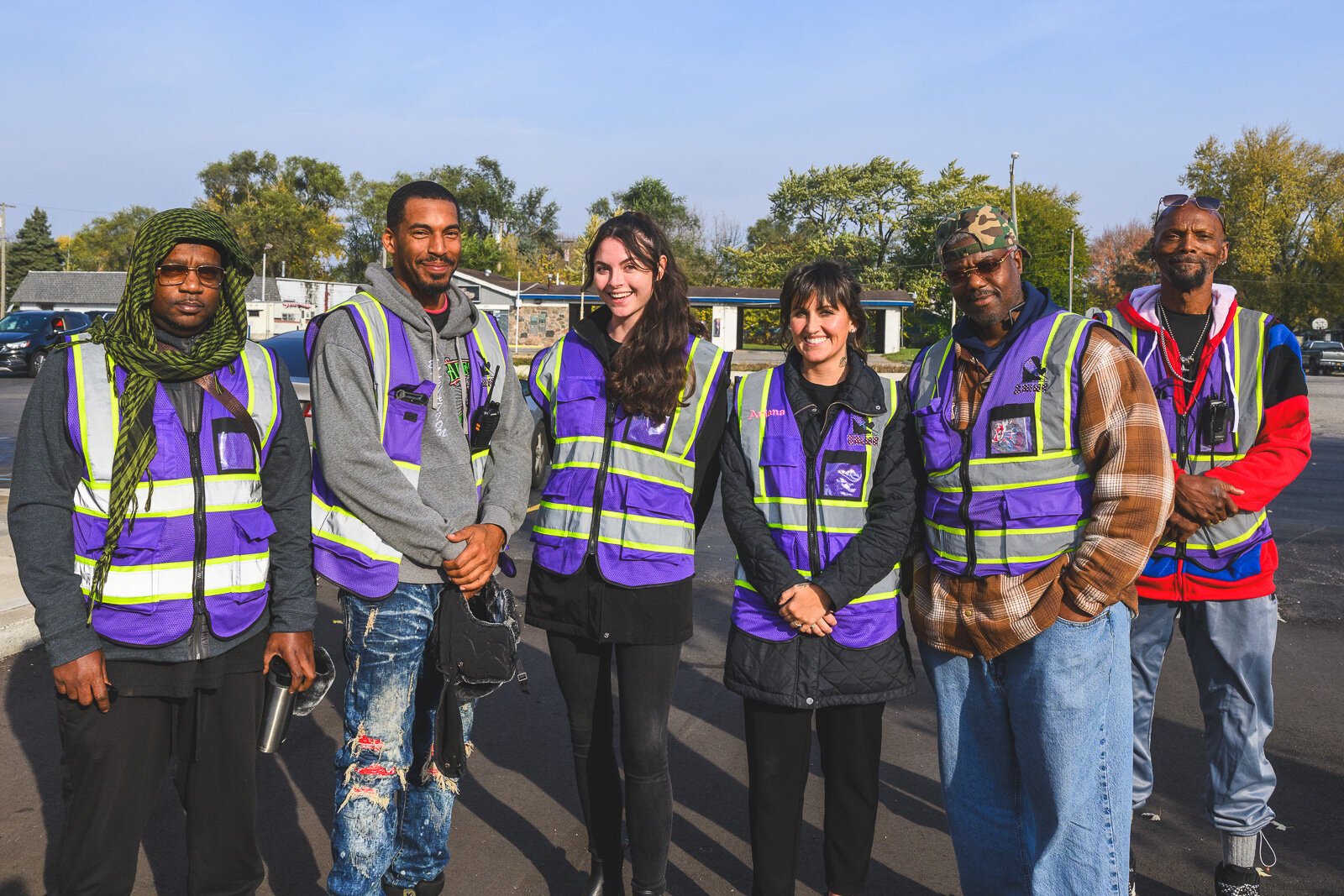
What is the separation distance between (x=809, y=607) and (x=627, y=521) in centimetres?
61

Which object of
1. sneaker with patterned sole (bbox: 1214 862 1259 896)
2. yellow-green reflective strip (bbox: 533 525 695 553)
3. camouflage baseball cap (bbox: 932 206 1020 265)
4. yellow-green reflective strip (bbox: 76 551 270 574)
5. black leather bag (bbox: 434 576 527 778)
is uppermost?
camouflage baseball cap (bbox: 932 206 1020 265)

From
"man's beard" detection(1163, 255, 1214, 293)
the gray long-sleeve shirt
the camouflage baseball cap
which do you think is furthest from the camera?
"man's beard" detection(1163, 255, 1214, 293)

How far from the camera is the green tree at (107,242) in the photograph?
8875 cm

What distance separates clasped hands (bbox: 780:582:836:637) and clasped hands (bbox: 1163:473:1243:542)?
1.06 meters

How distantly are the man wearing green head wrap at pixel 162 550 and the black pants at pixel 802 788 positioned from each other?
1.43 m

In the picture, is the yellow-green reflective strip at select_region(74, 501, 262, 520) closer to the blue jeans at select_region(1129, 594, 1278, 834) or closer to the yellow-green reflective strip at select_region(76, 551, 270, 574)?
the yellow-green reflective strip at select_region(76, 551, 270, 574)

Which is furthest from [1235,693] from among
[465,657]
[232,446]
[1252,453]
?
[232,446]

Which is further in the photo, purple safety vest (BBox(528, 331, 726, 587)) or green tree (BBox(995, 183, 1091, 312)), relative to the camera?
green tree (BBox(995, 183, 1091, 312))

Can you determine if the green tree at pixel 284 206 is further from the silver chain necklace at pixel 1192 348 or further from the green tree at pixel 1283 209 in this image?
the silver chain necklace at pixel 1192 348

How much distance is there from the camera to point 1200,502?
312 centimetres

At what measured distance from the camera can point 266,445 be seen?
278 centimetres

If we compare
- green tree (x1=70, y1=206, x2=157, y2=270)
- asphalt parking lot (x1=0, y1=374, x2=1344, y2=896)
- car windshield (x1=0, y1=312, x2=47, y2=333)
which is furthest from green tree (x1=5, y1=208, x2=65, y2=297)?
asphalt parking lot (x1=0, y1=374, x2=1344, y2=896)

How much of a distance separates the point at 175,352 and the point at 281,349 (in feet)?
26.3

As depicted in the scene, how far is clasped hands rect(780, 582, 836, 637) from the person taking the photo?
9.86ft
